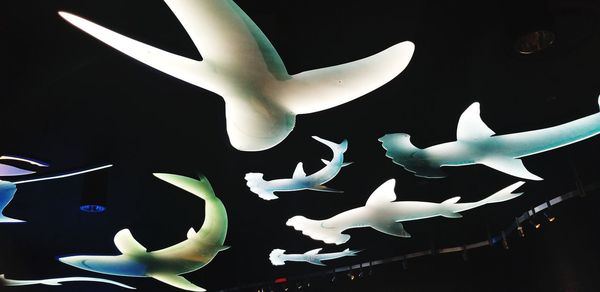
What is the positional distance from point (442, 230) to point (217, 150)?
4068mm

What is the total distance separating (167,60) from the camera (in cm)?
283

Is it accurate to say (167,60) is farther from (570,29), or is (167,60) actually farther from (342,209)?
(342,209)

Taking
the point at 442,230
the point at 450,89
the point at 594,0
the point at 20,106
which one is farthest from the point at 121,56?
the point at 442,230

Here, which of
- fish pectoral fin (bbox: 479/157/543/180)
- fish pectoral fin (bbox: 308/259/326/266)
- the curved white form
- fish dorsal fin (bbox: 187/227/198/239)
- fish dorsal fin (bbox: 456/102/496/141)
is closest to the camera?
fish dorsal fin (bbox: 456/102/496/141)

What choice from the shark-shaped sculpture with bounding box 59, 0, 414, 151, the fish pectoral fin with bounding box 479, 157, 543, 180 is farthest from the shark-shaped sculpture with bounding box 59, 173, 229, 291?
the fish pectoral fin with bounding box 479, 157, 543, 180

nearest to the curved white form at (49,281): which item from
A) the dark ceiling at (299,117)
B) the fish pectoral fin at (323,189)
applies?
the dark ceiling at (299,117)

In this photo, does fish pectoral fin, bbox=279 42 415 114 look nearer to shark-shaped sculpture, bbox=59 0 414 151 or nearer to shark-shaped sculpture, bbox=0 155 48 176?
shark-shaped sculpture, bbox=59 0 414 151

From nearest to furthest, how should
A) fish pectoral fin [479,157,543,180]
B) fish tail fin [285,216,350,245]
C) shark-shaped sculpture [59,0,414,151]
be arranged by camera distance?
shark-shaped sculpture [59,0,414,151] < fish pectoral fin [479,157,543,180] < fish tail fin [285,216,350,245]

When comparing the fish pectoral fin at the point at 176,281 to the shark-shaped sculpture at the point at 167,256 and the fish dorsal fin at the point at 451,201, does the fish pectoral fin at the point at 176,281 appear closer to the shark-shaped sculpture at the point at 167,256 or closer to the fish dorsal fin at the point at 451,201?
the shark-shaped sculpture at the point at 167,256

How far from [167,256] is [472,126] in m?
4.72

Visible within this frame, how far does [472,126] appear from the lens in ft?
13.1

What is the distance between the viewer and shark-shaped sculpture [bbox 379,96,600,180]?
4.09 metres

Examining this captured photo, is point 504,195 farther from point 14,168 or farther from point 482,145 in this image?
point 14,168

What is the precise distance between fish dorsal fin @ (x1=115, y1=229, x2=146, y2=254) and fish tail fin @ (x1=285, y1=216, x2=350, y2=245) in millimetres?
2166
